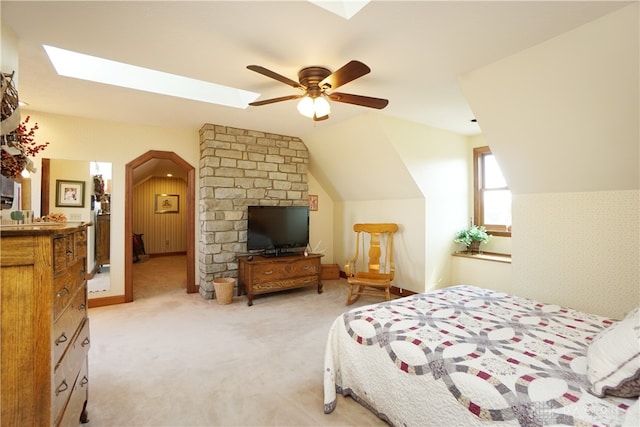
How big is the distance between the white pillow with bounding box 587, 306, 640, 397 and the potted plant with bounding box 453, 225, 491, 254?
3247mm

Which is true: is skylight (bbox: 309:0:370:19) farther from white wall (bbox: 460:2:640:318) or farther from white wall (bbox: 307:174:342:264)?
white wall (bbox: 307:174:342:264)

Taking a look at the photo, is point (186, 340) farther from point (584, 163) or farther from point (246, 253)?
point (584, 163)

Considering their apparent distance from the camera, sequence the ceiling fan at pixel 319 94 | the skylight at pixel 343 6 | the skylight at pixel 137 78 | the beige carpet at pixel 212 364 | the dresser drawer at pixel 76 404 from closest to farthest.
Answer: the dresser drawer at pixel 76 404
the skylight at pixel 343 6
the beige carpet at pixel 212 364
the ceiling fan at pixel 319 94
the skylight at pixel 137 78

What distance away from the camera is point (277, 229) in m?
4.57

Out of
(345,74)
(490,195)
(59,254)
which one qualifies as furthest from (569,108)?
(59,254)

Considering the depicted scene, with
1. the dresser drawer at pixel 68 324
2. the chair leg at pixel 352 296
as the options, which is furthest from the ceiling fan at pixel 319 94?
the chair leg at pixel 352 296

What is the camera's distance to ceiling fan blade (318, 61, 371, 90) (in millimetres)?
1932

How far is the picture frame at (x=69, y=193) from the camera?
3.82 metres

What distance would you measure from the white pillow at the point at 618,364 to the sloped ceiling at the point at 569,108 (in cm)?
165

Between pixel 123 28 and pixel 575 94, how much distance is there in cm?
330

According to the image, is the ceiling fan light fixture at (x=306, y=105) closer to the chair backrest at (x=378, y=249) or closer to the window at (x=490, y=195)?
the chair backrest at (x=378, y=249)

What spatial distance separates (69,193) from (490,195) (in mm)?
5975

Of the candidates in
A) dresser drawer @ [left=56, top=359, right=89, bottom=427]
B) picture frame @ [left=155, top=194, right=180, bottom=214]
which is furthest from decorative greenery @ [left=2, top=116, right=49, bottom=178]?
picture frame @ [left=155, top=194, right=180, bottom=214]

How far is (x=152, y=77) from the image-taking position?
10.2 feet
